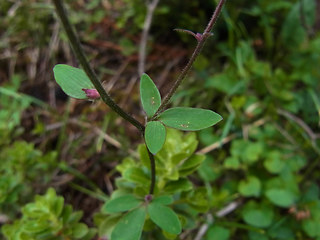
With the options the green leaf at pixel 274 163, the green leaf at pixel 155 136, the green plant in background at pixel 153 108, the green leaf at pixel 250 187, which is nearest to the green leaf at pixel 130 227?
the green plant in background at pixel 153 108

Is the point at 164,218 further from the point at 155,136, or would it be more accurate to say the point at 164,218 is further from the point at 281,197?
the point at 281,197

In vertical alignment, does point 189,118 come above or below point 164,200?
above

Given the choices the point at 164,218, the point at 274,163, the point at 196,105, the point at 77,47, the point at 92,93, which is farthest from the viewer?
the point at 196,105

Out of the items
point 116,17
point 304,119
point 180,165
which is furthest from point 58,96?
point 304,119

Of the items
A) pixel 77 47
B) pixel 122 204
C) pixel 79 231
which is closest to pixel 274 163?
pixel 122 204

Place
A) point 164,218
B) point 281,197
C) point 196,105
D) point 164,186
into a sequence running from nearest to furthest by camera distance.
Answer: point 164,218, point 164,186, point 281,197, point 196,105
